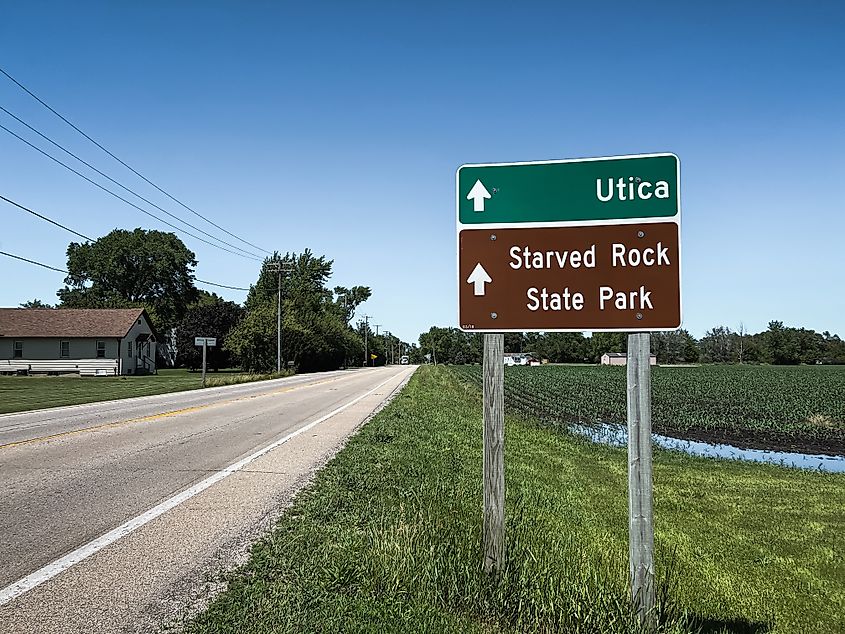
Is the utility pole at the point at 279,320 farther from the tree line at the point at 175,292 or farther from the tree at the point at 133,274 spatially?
the tree at the point at 133,274

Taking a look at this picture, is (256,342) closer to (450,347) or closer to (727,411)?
(727,411)

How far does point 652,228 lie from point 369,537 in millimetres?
3387

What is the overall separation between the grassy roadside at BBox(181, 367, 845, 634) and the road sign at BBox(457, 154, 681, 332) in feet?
5.69

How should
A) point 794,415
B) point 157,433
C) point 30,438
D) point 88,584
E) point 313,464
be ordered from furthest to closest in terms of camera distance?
point 794,415 → point 157,433 → point 30,438 → point 313,464 → point 88,584

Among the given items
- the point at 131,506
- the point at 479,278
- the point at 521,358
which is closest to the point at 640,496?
the point at 479,278

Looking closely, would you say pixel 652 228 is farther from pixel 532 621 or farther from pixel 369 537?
pixel 369 537

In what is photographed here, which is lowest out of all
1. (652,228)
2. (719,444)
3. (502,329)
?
(719,444)

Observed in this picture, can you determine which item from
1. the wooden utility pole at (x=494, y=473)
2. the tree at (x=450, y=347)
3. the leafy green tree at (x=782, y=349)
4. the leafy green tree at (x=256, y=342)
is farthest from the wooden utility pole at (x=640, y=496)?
the tree at (x=450, y=347)

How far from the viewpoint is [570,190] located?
4684 mm

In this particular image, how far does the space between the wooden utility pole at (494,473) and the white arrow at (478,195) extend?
0.89 m

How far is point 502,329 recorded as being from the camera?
4676mm

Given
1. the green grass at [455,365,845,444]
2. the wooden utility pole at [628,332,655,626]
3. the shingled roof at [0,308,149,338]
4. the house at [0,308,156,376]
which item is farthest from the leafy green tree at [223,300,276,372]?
the wooden utility pole at [628,332,655,626]

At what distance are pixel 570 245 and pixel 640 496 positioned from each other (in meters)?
1.61

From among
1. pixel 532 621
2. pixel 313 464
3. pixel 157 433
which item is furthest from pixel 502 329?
pixel 157 433
